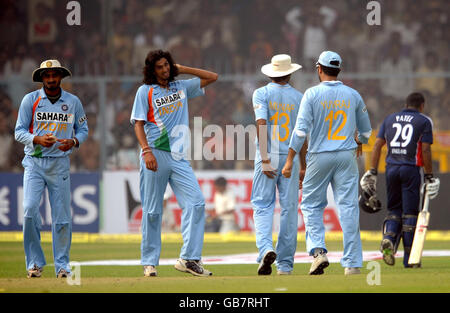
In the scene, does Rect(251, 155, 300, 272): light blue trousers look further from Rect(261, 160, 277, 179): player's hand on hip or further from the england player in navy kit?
the england player in navy kit

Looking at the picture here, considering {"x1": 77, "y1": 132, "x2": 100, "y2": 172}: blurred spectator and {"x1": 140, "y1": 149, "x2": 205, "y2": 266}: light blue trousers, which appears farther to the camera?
{"x1": 77, "y1": 132, "x2": 100, "y2": 172}: blurred spectator

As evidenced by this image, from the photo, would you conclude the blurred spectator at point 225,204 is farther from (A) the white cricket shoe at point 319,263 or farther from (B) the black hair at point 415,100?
(A) the white cricket shoe at point 319,263

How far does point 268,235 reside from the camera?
395 inches

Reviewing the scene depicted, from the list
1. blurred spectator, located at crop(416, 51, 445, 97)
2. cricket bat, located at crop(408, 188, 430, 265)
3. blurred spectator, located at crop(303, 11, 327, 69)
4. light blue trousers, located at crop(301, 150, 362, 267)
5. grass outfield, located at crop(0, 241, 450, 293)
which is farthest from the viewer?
blurred spectator, located at crop(303, 11, 327, 69)

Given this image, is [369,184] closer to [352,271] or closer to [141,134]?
[352,271]

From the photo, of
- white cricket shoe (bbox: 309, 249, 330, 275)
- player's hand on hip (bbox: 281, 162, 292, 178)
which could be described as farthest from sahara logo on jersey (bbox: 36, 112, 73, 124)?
white cricket shoe (bbox: 309, 249, 330, 275)

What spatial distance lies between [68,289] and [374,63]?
13.9 metres

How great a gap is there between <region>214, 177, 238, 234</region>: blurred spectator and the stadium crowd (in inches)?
27.7

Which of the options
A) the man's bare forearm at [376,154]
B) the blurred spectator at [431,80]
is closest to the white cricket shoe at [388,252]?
the man's bare forearm at [376,154]

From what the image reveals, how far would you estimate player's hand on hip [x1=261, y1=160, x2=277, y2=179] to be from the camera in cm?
1012

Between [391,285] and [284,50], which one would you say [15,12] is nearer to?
[284,50]

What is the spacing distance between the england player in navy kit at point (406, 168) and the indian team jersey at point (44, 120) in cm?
366

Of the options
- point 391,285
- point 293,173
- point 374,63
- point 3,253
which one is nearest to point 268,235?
point 293,173

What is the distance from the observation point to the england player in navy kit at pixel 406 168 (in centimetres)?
1152
